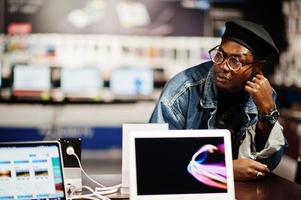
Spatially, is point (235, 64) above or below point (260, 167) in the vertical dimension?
above

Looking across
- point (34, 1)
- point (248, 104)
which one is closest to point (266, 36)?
point (248, 104)

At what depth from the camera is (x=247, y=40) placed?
2416 mm

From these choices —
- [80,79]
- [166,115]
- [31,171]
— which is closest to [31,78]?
[80,79]

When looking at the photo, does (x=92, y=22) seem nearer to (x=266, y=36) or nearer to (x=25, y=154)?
(x=266, y=36)

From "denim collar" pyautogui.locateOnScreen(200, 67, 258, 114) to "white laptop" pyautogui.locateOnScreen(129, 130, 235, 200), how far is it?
0.51 m

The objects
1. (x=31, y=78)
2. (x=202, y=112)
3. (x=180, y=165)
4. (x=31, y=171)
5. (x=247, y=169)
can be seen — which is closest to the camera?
(x=31, y=171)

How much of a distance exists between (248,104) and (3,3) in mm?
3349

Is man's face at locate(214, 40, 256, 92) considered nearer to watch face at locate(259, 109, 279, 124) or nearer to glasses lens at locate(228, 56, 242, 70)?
glasses lens at locate(228, 56, 242, 70)

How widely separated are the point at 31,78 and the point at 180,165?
3544 millimetres

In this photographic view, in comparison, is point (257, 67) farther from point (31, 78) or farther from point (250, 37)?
point (31, 78)

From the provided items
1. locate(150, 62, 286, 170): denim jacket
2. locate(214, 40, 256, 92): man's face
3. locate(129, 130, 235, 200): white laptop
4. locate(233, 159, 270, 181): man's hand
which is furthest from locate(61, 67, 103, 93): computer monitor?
locate(129, 130, 235, 200): white laptop

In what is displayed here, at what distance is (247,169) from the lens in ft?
7.51

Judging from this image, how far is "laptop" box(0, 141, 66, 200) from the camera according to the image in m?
1.87

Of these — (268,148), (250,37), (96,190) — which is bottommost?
(96,190)
